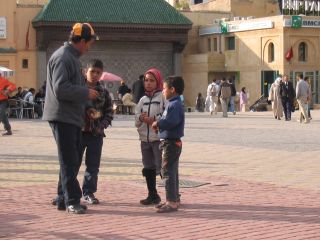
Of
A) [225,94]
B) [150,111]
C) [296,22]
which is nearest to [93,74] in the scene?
[150,111]

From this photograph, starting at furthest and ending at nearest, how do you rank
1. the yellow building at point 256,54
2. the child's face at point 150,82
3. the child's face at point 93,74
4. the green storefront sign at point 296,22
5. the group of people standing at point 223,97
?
1. the yellow building at point 256,54
2. the green storefront sign at point 296,22
3. the group of people standing at point 223,97
4. the child's face at point 93,74
5. the child's face at point 150,82

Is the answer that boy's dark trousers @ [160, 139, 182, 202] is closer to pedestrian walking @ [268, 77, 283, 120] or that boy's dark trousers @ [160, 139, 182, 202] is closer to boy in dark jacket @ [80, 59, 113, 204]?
boy in dark jacket @ [80, 59, 113, 204]

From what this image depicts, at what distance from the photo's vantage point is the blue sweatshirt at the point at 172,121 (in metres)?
9.12

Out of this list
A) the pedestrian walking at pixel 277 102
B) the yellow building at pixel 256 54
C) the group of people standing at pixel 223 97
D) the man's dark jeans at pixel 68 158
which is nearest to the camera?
the man's dark jeans at pixel 68 158

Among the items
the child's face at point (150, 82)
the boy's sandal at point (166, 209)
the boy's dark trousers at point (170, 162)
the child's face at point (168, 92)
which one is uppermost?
the child's face at point (150, 82)

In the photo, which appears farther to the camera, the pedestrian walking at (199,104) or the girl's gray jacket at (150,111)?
the pedestrian walking at (199,104)

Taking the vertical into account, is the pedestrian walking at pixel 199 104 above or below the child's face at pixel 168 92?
below

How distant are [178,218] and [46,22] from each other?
131 feet

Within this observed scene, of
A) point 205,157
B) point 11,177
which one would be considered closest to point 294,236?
point 11,177

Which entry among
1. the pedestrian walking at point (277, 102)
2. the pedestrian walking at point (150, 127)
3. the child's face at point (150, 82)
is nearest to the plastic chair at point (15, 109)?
the pedestrian walking at point (277, 102)

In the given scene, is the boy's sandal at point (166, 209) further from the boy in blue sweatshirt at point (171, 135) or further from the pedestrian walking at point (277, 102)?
the pedestrian walking at point (277, 102)

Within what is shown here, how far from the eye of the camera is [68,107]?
8.89 m

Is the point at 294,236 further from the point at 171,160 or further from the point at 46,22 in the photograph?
the point at 46,22

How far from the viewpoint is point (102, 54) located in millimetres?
50406
